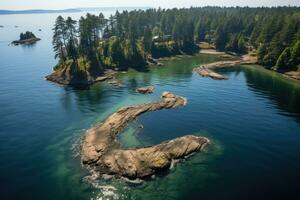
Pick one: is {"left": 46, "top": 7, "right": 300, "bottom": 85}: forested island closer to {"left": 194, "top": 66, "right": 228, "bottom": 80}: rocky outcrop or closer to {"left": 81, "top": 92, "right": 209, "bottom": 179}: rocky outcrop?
{"left": 194, "top": 66, "right": 228, "bottom": 80}: rocky outcrop

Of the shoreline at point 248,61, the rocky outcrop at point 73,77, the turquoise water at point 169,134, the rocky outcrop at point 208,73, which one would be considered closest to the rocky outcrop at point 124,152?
the turquoise water at point 169,134

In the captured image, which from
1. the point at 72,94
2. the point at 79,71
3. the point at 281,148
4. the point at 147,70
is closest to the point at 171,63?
the point at 147,70

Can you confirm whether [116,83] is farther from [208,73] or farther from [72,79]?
[208,73]

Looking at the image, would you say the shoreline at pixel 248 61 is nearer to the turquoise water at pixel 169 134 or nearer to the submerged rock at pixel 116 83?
the turquoise water at pixel 169 134

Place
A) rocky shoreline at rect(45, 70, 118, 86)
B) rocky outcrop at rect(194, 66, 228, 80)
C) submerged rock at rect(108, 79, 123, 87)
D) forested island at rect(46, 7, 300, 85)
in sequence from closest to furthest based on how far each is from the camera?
submerged rock at rect(108, 79, 123, 87) → rocky shoreline at rect(45, 70, 118, 86) → forested island at rect(46, 7, 300, 85) → rocky outcrop at rect(194, 66, 228, 80)

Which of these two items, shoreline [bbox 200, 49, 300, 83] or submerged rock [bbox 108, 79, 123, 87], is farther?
shoreline [bbox 200, 49, 300, 83]

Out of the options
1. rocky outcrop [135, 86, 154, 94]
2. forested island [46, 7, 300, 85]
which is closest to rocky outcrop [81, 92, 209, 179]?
rocky outcrop [135, 86, 154, 94]

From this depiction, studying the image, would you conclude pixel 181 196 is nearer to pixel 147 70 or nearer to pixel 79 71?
pixel 79 71
